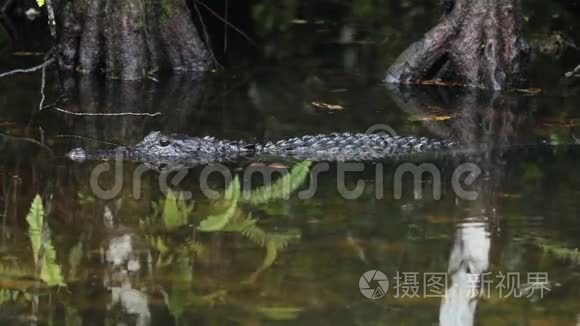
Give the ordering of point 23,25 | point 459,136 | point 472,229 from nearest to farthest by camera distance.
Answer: point 472,229 < point 459,136 < point 23,25

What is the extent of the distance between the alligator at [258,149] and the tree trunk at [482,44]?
8.42 feet

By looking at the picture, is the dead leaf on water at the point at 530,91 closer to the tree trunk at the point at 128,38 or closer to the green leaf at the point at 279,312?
the tree trunk at the point at 128,38

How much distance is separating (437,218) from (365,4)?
8.30m

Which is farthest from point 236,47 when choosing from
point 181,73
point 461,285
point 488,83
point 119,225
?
point 461,285

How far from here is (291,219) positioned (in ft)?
16.5

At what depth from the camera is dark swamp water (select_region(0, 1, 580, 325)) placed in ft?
13.0

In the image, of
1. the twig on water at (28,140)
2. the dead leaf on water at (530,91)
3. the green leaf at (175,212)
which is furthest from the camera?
the dead leaf on water at (530,91)

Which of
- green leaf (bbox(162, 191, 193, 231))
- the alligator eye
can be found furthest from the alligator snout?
green leaf (bbox(162, 191, 193, 231))

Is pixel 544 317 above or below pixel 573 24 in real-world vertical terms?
below

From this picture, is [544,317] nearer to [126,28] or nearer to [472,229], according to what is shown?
[472,229]

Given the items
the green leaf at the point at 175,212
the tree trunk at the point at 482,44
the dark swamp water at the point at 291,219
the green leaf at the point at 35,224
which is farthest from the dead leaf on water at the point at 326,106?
the green leaf at the point at 35,224

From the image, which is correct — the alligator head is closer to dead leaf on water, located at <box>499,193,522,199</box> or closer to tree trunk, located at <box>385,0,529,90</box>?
dead leaf on water, located at <box>499,193,522,199</box>

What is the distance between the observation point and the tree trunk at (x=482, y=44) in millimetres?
8859

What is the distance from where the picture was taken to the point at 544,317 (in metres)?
3.86
